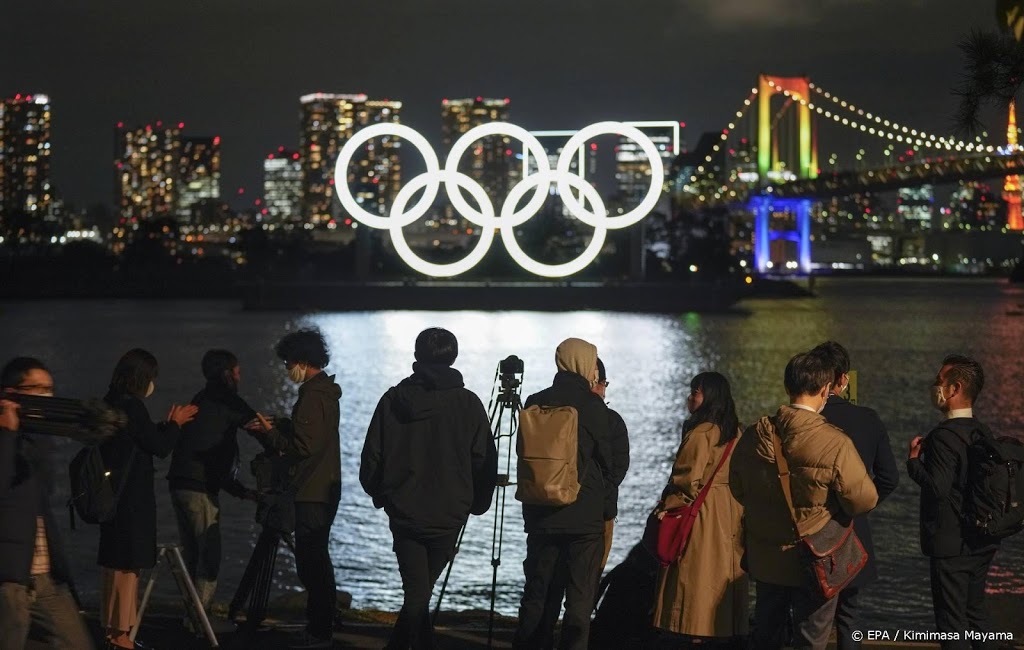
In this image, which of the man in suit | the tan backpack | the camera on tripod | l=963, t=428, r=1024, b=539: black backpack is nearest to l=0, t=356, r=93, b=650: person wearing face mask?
the tan backpack

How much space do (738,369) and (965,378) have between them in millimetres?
29693

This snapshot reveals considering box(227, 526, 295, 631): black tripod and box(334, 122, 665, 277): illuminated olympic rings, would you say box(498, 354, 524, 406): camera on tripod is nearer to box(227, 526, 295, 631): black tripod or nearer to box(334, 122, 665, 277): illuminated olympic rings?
box(227, 526, 295, 631): black tripod

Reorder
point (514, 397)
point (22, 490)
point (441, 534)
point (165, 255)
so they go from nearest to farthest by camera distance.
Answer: point (22, 490) < point (441, 534) < point (514, 397) < point (165, 255)

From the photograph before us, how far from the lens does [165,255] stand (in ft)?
448

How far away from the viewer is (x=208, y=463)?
6188 millimetres

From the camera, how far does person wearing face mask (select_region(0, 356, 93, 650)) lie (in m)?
4.32

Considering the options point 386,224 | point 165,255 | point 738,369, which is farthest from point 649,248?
point 738,369

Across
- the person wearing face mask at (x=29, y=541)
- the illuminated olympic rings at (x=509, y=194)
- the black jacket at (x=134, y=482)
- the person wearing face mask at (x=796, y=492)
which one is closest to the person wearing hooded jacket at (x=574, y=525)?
the person wearing face mask at (x=796, y=492)

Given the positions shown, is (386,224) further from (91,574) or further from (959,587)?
(959,587)

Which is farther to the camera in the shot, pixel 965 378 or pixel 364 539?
pixel 364 539

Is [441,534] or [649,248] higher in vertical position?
[649,248]

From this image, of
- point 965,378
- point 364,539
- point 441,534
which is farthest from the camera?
point 364,539

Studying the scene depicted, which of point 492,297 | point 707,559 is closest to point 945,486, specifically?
point 707,559

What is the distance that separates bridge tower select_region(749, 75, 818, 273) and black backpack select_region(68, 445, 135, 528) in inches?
3357
